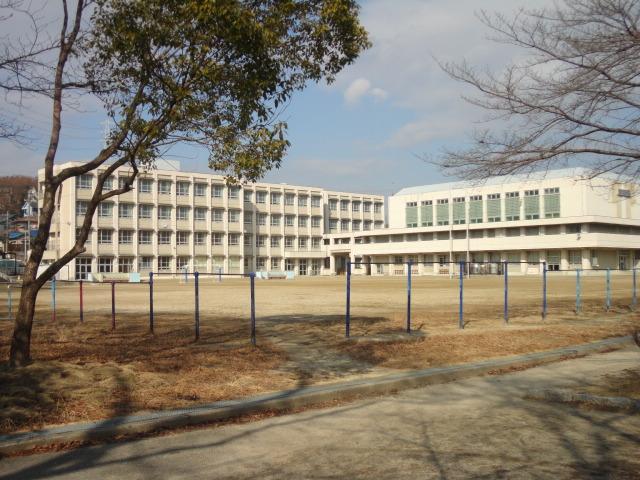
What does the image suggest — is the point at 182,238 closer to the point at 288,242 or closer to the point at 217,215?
the point at 217,215

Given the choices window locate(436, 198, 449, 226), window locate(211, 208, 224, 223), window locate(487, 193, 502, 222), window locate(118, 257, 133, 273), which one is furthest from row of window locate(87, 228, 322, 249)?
window locate(487, 193, 502, 222)

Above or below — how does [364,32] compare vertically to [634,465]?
above

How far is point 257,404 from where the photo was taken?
7.94m

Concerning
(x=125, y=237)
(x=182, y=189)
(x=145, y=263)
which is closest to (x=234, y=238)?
(x=182, y=189)

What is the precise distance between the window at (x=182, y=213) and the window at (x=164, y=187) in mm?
3315

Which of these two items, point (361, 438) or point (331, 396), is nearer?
point (361, 438)

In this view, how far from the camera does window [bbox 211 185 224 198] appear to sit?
4055 inches

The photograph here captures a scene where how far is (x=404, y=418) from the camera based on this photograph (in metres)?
7.46

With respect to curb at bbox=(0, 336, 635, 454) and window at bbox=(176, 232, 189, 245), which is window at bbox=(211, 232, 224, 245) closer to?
window at bbox=(176, 232, 189, 245)

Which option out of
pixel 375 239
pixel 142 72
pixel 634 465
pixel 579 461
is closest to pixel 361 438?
pixel 579 461

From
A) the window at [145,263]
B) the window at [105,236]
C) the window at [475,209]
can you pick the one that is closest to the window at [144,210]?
the window at [105,236]

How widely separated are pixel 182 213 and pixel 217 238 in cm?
794

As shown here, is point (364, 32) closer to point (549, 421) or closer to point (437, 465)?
point (549, 421)

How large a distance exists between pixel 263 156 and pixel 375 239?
349ft
